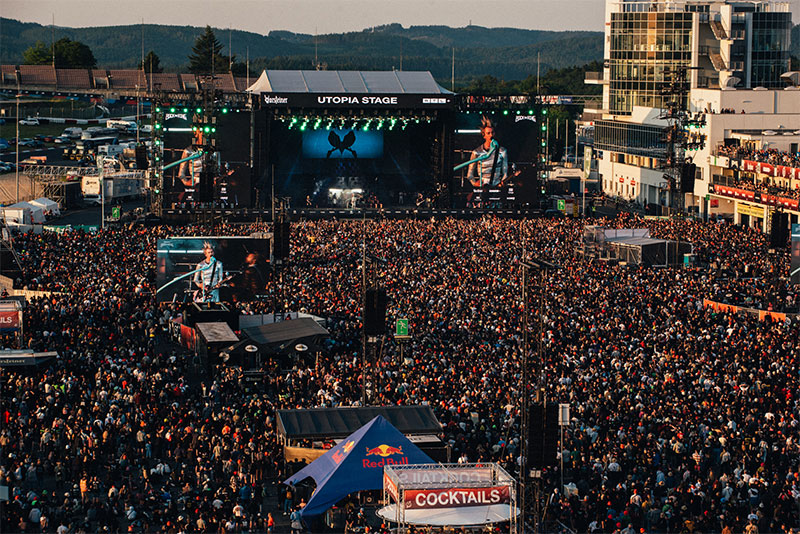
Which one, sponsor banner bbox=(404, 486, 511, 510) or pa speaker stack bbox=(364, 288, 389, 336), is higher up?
pa speaker stack bbox=(364, 288, 389, 336)

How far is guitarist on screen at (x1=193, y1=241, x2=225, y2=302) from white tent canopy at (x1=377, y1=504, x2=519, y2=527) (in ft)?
75.3

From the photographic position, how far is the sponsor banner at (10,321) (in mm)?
36156

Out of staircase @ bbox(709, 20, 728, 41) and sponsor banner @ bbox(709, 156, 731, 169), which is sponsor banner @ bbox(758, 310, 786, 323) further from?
staircase @ bbox(709, 20, 728, 41)

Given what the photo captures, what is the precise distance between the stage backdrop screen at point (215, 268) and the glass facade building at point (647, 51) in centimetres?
5316

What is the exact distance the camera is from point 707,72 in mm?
93062

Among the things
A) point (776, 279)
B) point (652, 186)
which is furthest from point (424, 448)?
point (652, 186)

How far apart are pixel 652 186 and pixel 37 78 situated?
85.2m

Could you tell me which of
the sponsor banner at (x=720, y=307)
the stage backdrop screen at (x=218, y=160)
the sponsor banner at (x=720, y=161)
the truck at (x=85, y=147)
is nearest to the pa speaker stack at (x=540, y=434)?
the sponsor banner at (x=720, y=307)

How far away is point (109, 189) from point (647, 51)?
3830cm

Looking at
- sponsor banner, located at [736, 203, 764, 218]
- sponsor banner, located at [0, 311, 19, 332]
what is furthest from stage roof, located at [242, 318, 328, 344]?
sponsor banner, located at [736, 203, 764, 218]

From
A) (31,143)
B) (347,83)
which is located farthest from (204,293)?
(31,143)

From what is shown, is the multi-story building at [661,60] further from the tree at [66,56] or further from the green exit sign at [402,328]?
the tree at [66,56]

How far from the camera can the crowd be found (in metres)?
24.6

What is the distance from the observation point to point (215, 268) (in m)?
42.7
